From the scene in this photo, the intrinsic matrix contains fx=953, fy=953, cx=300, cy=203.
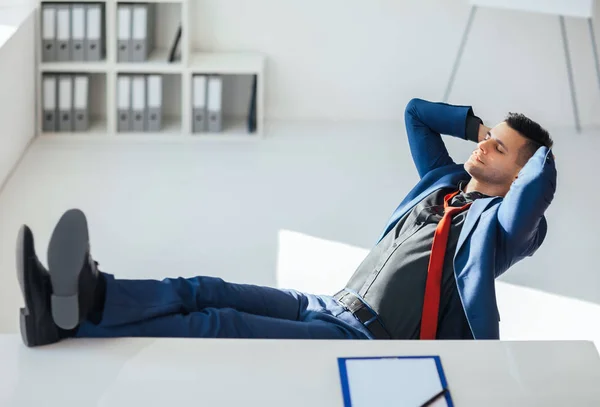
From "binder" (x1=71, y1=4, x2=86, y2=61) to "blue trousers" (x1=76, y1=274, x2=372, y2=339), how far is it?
9.58ft

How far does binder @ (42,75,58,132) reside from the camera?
5000mm

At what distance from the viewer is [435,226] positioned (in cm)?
254

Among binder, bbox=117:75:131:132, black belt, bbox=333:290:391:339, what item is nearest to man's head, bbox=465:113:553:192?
black belt, bbox=333:290:391:339

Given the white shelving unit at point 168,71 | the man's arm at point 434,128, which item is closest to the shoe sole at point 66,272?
the man's arm at point 434,128

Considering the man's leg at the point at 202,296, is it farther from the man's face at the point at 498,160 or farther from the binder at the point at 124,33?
the binder at the point at 124,33

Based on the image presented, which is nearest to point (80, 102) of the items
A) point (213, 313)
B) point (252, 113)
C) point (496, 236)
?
point (252, 113)

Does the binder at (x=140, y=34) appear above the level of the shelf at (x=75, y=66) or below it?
above

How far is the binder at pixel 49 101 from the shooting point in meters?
5.00

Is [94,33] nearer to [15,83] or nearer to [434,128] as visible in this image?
[15,83]

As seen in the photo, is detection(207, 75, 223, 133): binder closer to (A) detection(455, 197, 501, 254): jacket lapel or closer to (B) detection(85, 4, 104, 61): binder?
(B) detection(85, 4, 104, 61): binder

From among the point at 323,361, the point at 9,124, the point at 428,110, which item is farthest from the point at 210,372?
the point at 9,124

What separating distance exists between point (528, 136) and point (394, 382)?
1.02m

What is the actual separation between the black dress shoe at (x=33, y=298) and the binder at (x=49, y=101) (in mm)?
3130

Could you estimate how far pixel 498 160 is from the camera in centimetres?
264
